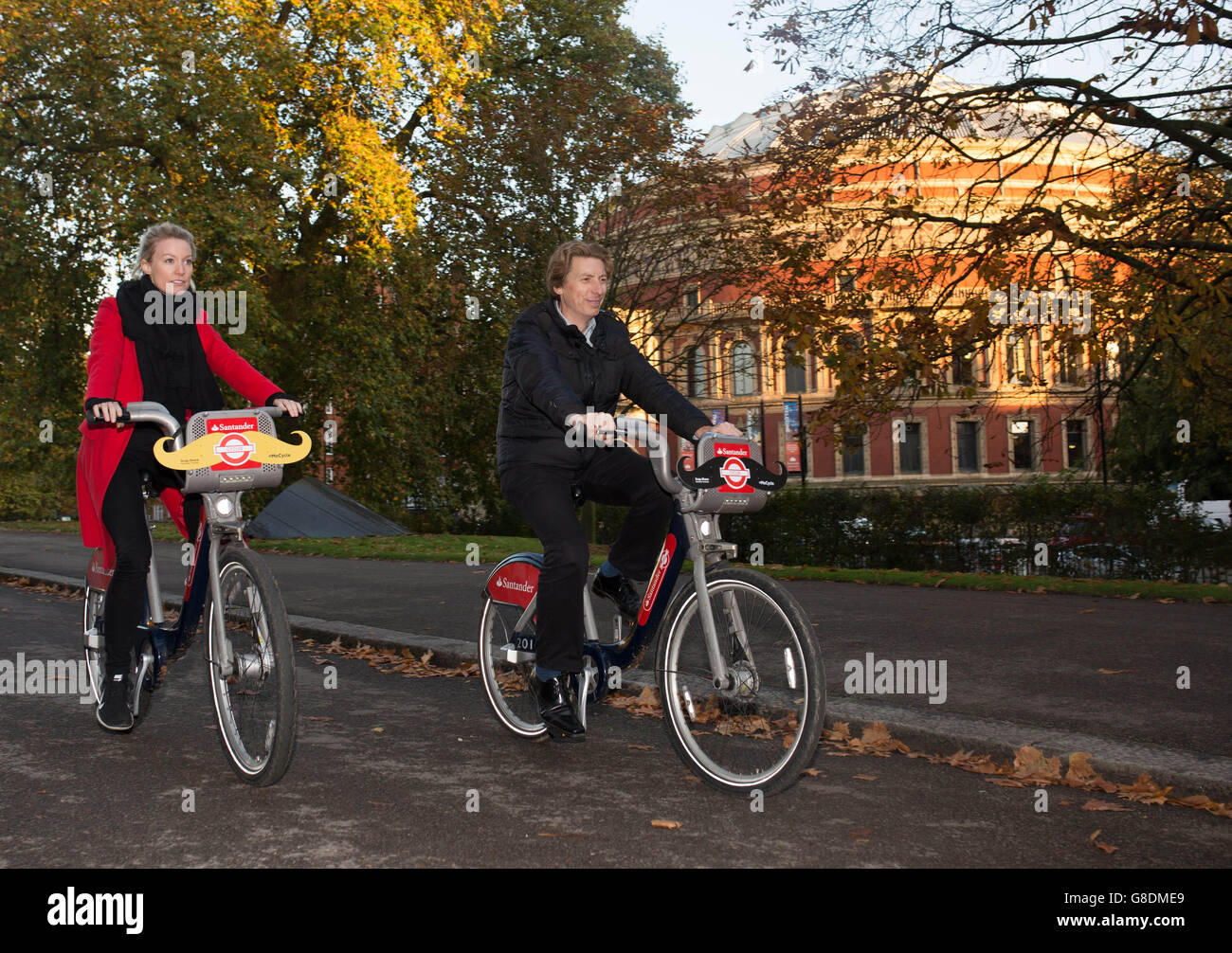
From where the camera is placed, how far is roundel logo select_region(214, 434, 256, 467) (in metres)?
4.34

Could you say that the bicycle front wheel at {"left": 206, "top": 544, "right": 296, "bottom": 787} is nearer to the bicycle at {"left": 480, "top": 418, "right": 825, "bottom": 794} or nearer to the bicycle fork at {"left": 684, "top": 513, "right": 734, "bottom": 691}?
the bicycle at {"left": 480, "top": 418, "right": 825, "bottom": 794}

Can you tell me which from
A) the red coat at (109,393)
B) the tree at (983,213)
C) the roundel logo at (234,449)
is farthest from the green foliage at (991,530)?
the roundel logo at (234,449)

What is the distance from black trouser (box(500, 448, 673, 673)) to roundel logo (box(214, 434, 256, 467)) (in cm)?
101

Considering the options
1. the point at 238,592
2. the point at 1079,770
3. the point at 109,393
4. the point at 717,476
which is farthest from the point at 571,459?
the point at 1079,770

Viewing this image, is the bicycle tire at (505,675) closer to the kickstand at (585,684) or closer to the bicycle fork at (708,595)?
the kickstand at (585,684)

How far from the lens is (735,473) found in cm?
428

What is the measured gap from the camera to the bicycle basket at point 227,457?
14.2ft

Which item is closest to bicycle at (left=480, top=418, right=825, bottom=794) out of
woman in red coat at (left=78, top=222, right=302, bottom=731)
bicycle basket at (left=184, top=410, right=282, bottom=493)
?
bicycle basket at (left=184, top=410, right=282, bottom=493)

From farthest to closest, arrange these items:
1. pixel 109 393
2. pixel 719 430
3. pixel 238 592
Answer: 1. pixel 109 393
2. pixel 719 430
3. pixel 238 592

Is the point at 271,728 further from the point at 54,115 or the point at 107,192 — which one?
the point at 54,115

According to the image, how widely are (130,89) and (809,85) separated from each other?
12.8m

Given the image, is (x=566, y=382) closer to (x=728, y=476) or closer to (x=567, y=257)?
(x=567, y=257)

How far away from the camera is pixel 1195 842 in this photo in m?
3.72

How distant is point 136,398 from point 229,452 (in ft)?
2.72
